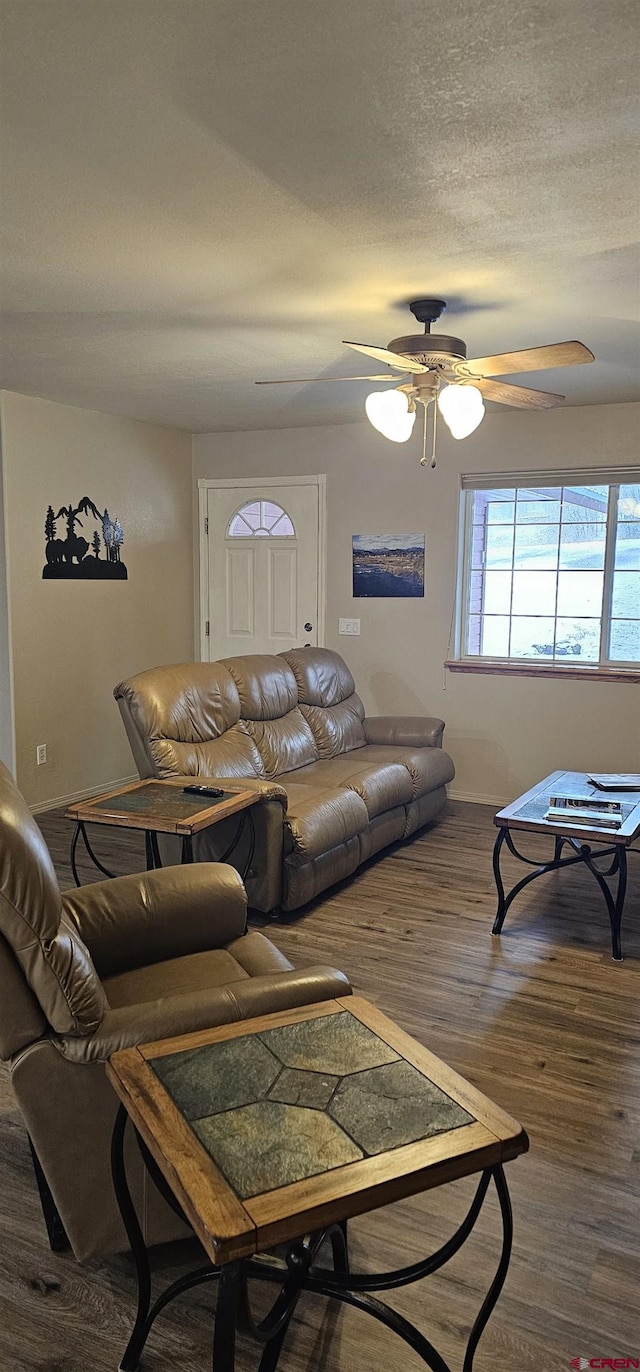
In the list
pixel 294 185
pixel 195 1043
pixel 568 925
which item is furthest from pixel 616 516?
pixel 195 1043

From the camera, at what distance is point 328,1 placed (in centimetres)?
152

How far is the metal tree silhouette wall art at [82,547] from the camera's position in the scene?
17.4 ft

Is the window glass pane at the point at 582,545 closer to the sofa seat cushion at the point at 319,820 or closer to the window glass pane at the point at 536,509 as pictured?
the window glass pane at the point at 536,509

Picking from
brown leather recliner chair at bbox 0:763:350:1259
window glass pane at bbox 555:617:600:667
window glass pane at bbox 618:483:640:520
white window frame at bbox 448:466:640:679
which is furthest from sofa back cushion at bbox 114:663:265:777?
window glass pane at bbox 618:483:640:520

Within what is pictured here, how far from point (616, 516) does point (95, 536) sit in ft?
10.6

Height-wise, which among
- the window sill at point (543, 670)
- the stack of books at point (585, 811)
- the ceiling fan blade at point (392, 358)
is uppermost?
the ceiling fan blade at point (392, 358)

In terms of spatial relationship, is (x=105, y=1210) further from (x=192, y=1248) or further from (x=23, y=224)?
(x=23, y=224)

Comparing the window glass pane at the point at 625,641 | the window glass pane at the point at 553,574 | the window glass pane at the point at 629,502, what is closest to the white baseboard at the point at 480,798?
the window glass pane at the point at 553,574

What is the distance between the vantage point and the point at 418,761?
4.87 m

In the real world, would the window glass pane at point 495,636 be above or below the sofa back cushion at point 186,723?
above

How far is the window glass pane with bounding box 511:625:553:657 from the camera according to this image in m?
5.52

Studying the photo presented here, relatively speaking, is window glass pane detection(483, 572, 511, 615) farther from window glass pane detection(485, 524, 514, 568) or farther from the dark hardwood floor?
the dark hardwood floor

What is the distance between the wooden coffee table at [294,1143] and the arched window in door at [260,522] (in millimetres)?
4929

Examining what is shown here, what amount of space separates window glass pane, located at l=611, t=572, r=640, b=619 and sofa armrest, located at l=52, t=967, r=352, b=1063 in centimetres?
398
